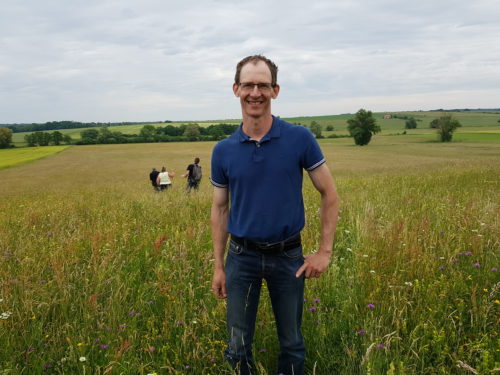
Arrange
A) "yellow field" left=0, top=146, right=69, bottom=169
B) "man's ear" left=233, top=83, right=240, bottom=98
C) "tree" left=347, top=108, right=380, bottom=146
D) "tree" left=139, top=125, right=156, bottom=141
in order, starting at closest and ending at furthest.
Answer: "man's ear" left=233, top=83, right=240, bottom=98, "yellow field" left=0, top=146, right=69, bottom=169, "tree" left=347, top=108, right=380, bottom=146, "tree" left=139, top=125, right=156, bottom=141

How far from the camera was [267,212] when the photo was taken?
2266 millimetres

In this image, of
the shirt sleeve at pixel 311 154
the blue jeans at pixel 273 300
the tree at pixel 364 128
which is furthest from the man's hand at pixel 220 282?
the tree at pixel 364 128

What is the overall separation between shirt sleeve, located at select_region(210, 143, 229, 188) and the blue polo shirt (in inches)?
4.8

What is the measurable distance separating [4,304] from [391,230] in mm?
4205

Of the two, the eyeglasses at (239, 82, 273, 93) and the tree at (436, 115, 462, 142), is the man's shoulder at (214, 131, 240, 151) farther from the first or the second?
the tree at (436, 115, 462, 142)

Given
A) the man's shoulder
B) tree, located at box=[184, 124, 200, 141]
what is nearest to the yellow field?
tree, located at box=[184, 124, 200, 141]

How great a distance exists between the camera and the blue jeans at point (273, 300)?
2.31m

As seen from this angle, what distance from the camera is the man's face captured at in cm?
223

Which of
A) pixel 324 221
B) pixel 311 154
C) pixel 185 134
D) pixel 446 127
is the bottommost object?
pixel 324 221

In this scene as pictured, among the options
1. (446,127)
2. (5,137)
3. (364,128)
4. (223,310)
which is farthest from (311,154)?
(5,137)

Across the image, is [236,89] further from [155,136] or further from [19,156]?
[155,136]

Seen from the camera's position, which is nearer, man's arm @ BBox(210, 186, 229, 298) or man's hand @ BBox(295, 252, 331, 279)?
man's hand @ BBox(295, 252, 331, 279)

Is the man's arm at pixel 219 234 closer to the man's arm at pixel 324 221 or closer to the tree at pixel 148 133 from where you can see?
the man's arm at pixel 324 221

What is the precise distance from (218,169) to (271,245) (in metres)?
0.67
